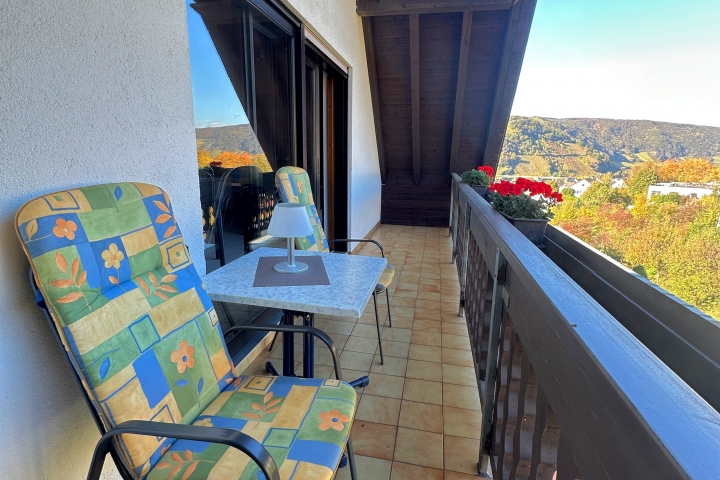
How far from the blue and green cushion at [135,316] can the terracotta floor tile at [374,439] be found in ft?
1.83

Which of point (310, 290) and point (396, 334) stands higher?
point (310, 290)

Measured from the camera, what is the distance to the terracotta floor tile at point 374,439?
5.20 ft

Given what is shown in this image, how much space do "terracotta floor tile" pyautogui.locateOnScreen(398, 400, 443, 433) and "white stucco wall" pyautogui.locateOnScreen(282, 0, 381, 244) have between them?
2.41 m

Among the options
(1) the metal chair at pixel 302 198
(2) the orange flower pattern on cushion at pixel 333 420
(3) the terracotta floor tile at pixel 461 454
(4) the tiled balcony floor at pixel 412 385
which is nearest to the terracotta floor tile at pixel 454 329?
(4) the tiled balcony floor at pixel 412 385

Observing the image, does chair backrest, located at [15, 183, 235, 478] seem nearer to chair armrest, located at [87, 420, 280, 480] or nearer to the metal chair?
chair armrest, located at [87, 420, 280, 480]

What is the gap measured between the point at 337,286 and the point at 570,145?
34.1ft

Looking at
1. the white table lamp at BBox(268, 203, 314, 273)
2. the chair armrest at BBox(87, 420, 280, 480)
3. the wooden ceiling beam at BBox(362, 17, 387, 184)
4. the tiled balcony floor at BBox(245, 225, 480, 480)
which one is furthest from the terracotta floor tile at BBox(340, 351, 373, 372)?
the wooden ceiling beam at BBox(362, 17, 387, 184)

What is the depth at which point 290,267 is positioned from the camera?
1604 mm

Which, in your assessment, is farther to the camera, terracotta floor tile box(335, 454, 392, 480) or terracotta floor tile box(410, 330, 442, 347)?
terracotta floor tile box(410, 330, 442, 347)

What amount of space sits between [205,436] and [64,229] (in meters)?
0.56

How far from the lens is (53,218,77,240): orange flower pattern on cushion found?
0.83 metres

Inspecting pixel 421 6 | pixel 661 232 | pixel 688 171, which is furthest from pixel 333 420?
pixel 688 171

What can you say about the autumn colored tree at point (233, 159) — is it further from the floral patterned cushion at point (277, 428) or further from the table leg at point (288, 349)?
the floral patterned cushion at point (277, 428)

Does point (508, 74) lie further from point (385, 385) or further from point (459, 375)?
point (385, 385)
